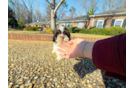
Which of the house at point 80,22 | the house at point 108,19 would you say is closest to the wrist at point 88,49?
the house at point 108,19

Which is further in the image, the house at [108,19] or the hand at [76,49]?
the house at [108,19]

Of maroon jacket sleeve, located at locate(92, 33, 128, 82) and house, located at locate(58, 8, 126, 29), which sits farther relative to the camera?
house, located at locate(58, 8, 126, 29)

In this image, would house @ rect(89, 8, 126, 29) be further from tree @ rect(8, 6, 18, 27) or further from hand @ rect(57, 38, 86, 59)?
tree @ rect(8, 6, 18, 27)

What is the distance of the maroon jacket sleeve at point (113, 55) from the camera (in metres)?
0.43

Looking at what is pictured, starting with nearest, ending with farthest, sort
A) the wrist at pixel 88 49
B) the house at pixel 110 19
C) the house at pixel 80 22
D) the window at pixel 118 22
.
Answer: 1. the wrist at pixel 88 49
2. the house at pixel 110 19
3. the window at pixel 118 22
4. the house at pixel 80 22

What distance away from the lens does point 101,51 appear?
553 mm

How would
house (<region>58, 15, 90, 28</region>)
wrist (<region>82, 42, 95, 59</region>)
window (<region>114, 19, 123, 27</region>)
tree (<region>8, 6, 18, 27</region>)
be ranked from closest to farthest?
1. wrist (<region>82, 42, 95, 59</region>)
2. window (<region>114, 19, 123, 27</region>)
3. house (<region>58, 15, 90, 28</region>)
4. tree (<region>8, 6, 18, 27</region>)

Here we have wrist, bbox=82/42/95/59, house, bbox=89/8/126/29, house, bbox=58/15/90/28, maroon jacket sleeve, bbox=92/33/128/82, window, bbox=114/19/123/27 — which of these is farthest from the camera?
house, bbox=58/15/90/28

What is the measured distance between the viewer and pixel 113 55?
18.2 inches

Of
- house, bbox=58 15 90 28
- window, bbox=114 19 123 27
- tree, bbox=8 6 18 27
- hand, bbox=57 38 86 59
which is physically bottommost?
hand, bbox=57 38 86 59

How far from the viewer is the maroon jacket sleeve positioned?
0.43 meters

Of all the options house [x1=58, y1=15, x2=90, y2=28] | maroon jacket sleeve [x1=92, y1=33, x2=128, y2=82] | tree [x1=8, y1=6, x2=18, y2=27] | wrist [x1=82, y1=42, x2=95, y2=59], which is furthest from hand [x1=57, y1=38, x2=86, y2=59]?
tree [x1=8, y1=6, x2=18, y2=27]

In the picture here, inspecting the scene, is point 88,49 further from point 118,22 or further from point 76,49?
point 118,22

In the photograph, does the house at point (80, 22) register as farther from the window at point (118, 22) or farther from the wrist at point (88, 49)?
the wrist at point (88, 49)
